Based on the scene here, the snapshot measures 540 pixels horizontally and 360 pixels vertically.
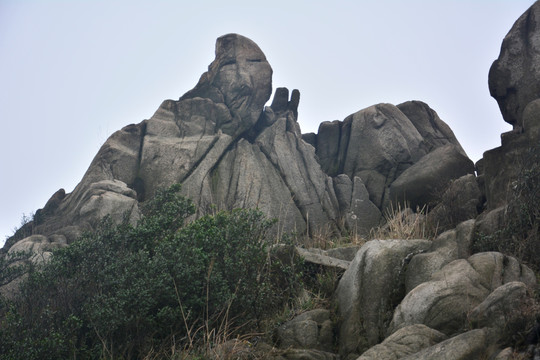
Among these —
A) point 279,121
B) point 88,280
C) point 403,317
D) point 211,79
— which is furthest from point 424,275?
point 211,79

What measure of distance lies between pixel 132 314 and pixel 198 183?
13.1m

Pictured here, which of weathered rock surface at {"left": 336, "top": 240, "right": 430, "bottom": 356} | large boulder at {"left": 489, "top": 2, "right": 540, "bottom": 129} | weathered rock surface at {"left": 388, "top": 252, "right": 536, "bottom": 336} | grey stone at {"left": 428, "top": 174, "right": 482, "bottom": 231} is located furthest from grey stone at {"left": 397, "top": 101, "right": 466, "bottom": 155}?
weathered rock surface at {"left": 388, "top": 252, "right": 536, "bottom": 336}

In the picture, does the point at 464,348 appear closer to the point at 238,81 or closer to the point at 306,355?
the point at 306,355

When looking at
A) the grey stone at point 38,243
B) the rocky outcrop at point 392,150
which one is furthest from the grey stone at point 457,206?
the grey stone at point 38,243

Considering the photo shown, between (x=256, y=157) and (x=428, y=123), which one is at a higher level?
(x=256, y=157)

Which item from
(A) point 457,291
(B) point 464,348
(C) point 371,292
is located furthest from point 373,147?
(B) point 464,348

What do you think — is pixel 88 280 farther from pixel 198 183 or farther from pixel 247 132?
pixel 247 132

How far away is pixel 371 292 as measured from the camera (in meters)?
10.4

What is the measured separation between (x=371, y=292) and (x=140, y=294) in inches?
167

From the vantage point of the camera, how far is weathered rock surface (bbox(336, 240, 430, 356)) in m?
9.93

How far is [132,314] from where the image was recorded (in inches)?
404

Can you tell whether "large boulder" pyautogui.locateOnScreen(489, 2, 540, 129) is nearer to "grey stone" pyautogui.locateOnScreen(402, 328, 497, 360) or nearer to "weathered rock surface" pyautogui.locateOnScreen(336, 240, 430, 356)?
"weathered rock surface" pyautogui.locateOnScreen(336, 240, 430, 356)

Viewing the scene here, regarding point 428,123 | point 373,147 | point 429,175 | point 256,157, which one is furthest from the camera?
point 428,123

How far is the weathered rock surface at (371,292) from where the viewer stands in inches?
391
